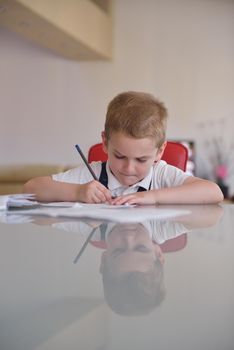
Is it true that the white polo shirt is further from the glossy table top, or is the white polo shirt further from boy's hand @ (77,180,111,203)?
the glossy table top

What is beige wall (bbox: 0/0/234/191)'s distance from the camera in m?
6.15

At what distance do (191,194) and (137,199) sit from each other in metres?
0.17

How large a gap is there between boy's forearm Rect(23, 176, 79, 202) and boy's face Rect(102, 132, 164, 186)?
6.6 inches

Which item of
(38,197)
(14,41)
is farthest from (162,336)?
(14,41)

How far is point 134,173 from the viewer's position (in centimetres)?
150

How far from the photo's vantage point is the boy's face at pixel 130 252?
0.47 m

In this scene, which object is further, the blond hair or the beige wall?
the beige wall

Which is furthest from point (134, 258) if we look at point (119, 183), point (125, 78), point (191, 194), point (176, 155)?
point (125, 78)

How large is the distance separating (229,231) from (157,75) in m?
5.60

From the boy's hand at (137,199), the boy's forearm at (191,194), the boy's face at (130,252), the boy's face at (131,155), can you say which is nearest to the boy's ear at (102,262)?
the boy's face at (130,252)

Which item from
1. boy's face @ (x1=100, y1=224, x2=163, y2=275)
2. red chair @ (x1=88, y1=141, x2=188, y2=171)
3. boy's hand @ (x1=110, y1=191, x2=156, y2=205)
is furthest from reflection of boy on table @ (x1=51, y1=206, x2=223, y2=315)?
red chair @ (x1=88, y1=141, x2=188, y2=171)

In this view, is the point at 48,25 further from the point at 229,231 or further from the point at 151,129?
the point at 229,231

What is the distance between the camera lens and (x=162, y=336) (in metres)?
0.30

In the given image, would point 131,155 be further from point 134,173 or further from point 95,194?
point 95,194
